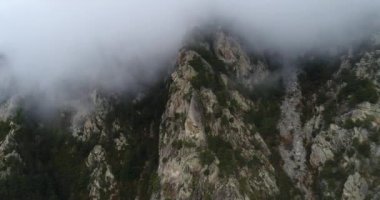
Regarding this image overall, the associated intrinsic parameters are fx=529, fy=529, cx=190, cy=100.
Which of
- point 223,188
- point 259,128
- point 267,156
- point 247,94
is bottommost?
point 223,188

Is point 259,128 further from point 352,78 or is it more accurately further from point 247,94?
point 352,78

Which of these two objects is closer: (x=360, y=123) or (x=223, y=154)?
(x=360, y=123)

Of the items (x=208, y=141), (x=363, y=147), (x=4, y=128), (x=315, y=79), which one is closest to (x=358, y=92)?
(x=363, y=147)

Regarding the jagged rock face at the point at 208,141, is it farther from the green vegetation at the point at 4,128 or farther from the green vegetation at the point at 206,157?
the green vegetation at the point at 4,128

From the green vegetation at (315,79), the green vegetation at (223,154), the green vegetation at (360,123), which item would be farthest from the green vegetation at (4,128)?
the green vegetation at (360,123)

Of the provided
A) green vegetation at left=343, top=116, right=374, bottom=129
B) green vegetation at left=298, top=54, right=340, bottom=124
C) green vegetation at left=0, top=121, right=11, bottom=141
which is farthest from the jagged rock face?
green vegetation at left=0, top=121, right=11, bottom=141

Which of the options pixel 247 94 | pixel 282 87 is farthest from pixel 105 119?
pixel 282 87

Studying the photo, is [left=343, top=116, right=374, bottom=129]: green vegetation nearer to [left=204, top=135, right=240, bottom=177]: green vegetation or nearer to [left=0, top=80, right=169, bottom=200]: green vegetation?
[left=204, top=135, right=240, bottom=177]: green vegetation

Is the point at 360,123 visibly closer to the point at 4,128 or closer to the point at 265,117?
the point at 265,117
